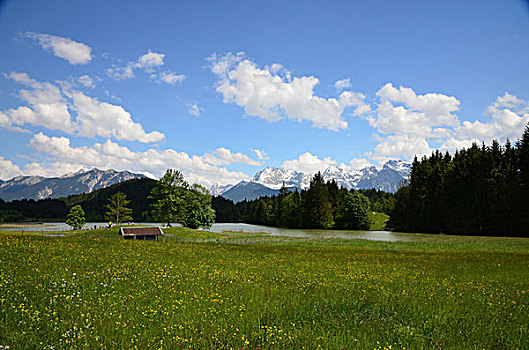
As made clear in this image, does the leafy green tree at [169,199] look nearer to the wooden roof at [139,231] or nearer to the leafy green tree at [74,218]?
the wooden roof at [139,231]

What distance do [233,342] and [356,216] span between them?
130973 mm

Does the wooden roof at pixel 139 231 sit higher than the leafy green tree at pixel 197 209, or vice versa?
the leafy green tree at pixel 197 209

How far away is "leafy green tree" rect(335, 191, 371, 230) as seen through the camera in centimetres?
13200

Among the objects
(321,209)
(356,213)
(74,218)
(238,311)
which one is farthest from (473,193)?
(74,218)

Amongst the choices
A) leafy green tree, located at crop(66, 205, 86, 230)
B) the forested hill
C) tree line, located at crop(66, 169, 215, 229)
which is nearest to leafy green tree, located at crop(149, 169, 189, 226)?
tree line, located at crop(66, 169, 215, 229)

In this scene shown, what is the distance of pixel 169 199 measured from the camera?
9056 centimetres

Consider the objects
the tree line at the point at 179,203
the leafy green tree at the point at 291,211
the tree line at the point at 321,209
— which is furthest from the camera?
Answer: the leafy green tree at the point at 291,211

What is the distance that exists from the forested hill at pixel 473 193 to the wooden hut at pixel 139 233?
278 ft

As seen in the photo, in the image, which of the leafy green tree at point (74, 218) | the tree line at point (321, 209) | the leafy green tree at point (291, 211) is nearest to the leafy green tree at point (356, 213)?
the tree line at point (321, 209)

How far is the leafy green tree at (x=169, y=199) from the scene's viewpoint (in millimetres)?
90625

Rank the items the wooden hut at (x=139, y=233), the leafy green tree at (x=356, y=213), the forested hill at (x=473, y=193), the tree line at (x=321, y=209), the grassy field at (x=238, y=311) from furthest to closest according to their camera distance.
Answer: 1. the tree line at (x=321, y=209)
2. the leafy green tree at (x=356, y=213)
3. the forested hill at (x=473, y=193)
4. the wooden hut at (x=139, y=233)
5. the grassy field at (x=238, y=311)

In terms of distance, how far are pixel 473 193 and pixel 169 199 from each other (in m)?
87.1

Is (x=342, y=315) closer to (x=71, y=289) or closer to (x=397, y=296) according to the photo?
(x=397, y=296)

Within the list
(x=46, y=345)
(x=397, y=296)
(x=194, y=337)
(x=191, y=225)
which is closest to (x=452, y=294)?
(x=397, y=296)
